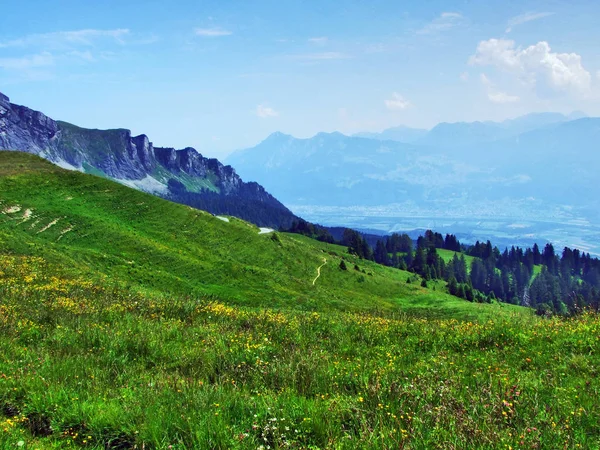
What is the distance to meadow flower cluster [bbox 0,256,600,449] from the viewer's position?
605 centimetres

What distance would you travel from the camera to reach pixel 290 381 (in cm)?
835

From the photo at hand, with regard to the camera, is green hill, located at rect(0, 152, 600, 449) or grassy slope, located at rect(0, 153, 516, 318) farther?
grassy slope, located at rect(0, 153, 516, 318)

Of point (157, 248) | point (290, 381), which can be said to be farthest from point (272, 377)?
point (157, 248)

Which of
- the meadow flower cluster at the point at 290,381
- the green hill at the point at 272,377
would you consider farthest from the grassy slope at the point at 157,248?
the meadow flower cluster at the point at 290,381

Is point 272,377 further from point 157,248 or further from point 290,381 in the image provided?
point 157,248

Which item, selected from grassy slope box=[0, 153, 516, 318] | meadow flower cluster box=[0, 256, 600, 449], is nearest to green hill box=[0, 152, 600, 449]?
meadow flower cluster box=[0, 256, 600, 449]

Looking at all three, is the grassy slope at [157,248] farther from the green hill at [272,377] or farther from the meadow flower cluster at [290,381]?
the meadow flower cluster at [290,381]

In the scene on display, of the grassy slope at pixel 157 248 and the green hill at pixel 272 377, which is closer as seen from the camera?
the green hill at pixel 272 377

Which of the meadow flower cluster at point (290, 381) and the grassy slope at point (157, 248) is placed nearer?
the meadow flower cluster at point (290, 381)

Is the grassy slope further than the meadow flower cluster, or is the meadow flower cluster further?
the grassy slope

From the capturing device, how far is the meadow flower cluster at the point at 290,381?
6.05m

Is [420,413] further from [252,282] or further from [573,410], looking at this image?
[252,282]

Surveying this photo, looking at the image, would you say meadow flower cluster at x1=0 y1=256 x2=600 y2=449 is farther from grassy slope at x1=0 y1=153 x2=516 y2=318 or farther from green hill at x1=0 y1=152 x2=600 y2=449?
grassy slope at x1=0 y1=153 x2=516 y2=318

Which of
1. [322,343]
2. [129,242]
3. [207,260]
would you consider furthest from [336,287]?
[322,343]
